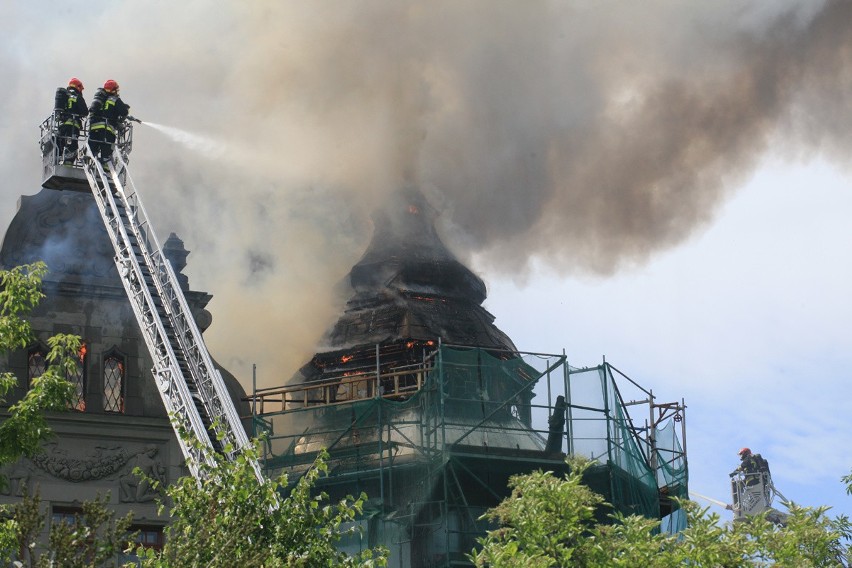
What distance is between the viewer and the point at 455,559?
3566cm

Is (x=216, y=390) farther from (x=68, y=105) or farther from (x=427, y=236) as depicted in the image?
(x=427, y=236)

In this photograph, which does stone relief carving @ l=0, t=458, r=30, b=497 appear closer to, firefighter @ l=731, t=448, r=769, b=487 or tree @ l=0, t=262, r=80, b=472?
tree @ l=0, t=262, r=80, b=472

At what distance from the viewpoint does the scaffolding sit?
1415 inches

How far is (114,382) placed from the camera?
39.1 m

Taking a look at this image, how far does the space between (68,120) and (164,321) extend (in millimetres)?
6823

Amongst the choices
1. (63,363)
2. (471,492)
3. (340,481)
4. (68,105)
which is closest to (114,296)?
(68,105)

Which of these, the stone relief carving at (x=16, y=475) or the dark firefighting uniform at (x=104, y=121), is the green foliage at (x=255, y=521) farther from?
the dark firefighting uniform at (x=104, y=121)

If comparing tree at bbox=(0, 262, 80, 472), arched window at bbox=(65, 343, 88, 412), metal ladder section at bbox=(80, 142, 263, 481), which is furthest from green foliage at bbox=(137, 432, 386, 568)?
arched window at bbox=(65, 343, 88, 412)

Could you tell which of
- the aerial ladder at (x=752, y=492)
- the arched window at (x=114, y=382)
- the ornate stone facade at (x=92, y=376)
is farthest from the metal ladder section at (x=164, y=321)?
the aerial ladder at (x=752, y=492)

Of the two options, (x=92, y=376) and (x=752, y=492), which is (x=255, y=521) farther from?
(x=752, y=492)

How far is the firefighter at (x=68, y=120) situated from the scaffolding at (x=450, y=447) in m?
7.43

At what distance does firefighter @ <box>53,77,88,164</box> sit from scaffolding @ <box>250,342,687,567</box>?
292 inches

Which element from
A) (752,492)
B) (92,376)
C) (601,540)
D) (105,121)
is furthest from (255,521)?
(752,492)

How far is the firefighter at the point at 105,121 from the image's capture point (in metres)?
39.0
